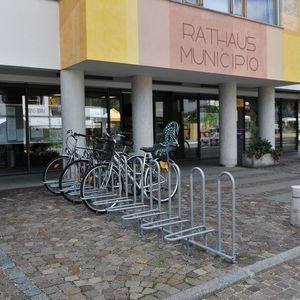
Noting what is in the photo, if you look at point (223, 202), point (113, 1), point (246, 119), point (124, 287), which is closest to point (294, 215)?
point (223, 202)

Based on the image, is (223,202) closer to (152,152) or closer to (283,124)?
(152,152)

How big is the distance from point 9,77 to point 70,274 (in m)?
7.69

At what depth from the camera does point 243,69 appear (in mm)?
11031

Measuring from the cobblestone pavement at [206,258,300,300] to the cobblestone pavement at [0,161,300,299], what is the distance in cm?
4

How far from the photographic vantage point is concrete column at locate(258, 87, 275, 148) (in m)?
13.9

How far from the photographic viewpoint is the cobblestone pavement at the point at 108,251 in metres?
3.80

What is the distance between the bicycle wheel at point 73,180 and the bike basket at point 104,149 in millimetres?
343

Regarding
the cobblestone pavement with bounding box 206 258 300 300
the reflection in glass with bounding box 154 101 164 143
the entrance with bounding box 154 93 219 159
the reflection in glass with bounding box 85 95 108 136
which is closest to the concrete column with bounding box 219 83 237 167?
the entrance with bounding box 154 93 219 159

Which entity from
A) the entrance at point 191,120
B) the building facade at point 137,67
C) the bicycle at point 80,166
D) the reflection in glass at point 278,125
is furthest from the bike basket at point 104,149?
the reflection in glass at point 278,125

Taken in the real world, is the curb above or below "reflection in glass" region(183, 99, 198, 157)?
below

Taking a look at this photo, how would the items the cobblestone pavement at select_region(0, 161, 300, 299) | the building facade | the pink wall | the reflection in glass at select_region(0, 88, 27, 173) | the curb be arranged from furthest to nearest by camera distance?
the reflection in glass at select_region(0, 88, 27, 173) < the pink wall < the building facade < the cobblestone pavement at select_region(0, 161, 300, 299) < the curb

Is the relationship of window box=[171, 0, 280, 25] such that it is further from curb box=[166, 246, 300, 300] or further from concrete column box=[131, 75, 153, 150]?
curb box=[166, 246, 300, 300]

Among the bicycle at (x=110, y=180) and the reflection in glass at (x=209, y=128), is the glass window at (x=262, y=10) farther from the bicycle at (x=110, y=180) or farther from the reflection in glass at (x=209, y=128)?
the bicycle at (x=110, y=180)

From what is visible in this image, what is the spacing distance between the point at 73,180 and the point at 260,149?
24.1 ft
